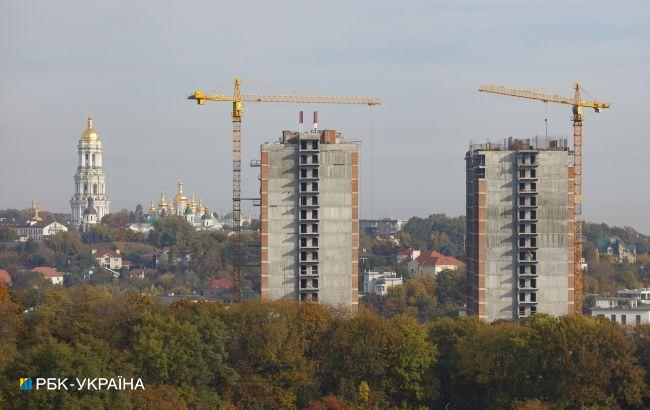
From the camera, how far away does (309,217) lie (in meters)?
134

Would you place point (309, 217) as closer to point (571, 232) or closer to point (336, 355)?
point (571, 232)

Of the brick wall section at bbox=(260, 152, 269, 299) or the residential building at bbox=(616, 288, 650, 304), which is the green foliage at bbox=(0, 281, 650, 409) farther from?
the residential building at bbox=(616, 288, 650, 304)

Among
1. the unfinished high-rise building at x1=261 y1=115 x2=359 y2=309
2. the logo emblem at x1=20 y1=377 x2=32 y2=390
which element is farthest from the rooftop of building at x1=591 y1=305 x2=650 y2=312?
the logo emblem at x1=20 y1=377 x2=32 y2=390

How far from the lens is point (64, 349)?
89.6 m

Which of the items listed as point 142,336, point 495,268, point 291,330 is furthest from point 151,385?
point 495,268

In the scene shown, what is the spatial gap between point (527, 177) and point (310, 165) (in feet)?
67.3

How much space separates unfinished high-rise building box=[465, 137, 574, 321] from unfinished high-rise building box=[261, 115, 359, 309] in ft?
40.2

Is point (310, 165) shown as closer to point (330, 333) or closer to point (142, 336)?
point (330, 333)

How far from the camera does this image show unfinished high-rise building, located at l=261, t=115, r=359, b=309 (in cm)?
13425

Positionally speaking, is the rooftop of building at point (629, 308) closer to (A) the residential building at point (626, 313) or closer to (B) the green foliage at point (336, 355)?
(A) the residential building at point (626, 313)

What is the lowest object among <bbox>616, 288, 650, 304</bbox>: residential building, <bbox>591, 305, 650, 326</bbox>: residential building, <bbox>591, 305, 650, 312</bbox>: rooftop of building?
<bbox>591, 305, 650, 326</bbox>: residential building

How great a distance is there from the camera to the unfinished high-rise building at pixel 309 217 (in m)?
134

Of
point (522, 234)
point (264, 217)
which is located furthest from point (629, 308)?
point (264, 217)

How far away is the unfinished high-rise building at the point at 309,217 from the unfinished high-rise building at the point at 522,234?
12.3m
